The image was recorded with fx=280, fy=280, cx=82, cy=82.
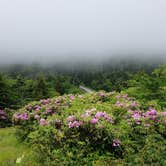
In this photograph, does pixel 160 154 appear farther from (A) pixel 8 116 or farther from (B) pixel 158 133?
(A) pixel 8 116

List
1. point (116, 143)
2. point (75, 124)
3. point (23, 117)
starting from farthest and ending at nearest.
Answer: point (23, 117) < point (75, 124) < point (116, 143)

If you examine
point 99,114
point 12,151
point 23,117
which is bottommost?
point 12,151

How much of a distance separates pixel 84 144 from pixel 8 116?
20.1 ft

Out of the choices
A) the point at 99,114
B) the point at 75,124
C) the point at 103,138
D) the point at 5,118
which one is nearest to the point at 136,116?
the point at 99,114

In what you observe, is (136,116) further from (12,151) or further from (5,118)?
(5,118)

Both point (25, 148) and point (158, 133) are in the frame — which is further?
point (25, 148)

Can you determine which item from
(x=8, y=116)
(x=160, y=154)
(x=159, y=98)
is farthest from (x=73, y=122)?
(x=8, y=116)

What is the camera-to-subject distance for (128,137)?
5.39 meters

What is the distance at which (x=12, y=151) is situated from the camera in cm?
646

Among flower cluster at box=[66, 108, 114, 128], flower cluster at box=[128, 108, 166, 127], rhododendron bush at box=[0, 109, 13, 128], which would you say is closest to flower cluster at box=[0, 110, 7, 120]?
rhododendron bush at box=[0, 109, 13, 128]

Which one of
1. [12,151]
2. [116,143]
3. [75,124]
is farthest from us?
[12,151]

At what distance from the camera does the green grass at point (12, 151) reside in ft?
18.1

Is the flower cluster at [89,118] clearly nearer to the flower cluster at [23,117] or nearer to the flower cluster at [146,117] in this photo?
the flower cluster at [146,117]

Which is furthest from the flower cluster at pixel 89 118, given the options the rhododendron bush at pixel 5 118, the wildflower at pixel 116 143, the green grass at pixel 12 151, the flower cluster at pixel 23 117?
the rhododendron bush at pixel 5 118
